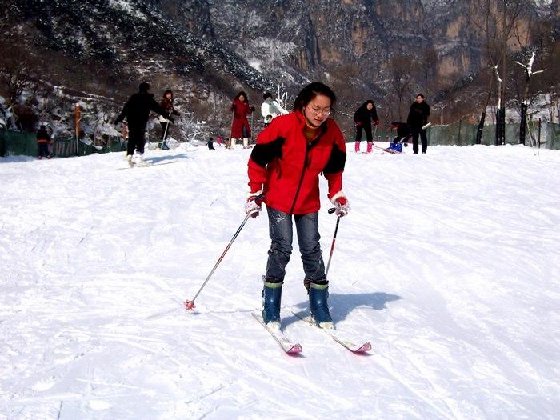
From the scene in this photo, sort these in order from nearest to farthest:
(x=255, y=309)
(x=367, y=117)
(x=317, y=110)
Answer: (x=317, y=110) → (x=255, y=309) → (x=367, y=117)

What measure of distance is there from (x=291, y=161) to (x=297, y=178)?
0.13m

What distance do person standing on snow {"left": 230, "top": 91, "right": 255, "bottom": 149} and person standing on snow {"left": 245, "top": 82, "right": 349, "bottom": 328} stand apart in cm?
1468

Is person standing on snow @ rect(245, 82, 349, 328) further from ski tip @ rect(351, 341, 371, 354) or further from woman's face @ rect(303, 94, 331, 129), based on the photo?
ski tip @ rect(351, 341, 371, 354)

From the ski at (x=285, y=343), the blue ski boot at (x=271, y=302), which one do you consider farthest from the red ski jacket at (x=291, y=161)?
the ski at (x=285, y=343)

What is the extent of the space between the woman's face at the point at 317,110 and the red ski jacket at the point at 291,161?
5 centimetres

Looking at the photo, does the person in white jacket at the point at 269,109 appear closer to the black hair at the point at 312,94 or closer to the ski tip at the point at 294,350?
the black hair at the point at 312,94

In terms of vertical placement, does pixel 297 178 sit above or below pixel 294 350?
above

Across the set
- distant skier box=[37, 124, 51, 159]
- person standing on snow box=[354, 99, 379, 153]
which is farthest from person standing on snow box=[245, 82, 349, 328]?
distant skier box=[37, 124, 51, 159]

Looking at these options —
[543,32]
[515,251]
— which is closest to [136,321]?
[515,251]

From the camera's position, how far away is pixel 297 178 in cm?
449

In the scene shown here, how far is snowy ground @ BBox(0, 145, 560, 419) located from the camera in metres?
3.40

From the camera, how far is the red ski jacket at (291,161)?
14.5ft

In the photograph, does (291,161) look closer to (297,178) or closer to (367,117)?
(297,178)

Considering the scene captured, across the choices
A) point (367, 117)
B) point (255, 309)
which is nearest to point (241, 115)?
point (367, 117)
